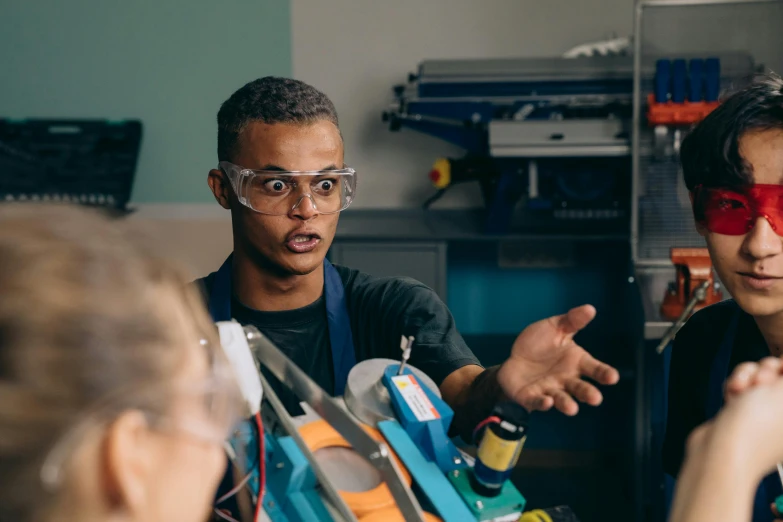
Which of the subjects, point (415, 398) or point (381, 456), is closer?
point (381, 456)

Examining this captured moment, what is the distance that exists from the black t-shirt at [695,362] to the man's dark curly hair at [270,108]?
0.81m

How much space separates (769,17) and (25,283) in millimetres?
3203

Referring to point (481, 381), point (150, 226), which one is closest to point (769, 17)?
point (481, 381)

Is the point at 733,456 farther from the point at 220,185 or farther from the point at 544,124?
the point at 544,124

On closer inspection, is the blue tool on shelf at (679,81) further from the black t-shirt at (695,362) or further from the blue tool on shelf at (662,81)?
the black t-shirt at (695,362)

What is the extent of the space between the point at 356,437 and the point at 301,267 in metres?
0.70

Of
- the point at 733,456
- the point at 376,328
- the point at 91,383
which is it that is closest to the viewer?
the point at 91,383

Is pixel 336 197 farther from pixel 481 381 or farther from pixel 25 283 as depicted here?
pixel 25 283

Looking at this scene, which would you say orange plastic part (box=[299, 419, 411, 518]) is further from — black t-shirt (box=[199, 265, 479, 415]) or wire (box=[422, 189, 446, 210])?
wire (box=[422, 189, 446, 210])

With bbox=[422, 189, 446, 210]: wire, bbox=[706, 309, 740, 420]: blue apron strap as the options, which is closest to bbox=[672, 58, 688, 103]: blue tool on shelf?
bbox=[422, 189, 446, 210]: wire

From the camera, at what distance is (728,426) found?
28.5 inches

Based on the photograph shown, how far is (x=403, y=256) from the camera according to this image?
9.99 ft

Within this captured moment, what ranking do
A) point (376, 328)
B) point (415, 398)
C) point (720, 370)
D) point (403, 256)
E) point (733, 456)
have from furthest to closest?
point (403, 256) → point (376, 328) → point (720, 370) → point (415, 398) → point (733, 456)

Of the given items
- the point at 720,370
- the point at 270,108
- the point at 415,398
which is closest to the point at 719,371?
the point at 720,370
